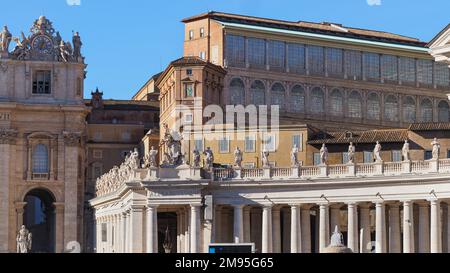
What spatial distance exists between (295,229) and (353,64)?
71.6 m

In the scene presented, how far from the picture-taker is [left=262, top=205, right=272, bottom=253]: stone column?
301 feet

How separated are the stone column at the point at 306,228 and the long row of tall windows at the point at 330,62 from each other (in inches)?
2262

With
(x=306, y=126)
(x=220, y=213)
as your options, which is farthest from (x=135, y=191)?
(x=306, y=126)

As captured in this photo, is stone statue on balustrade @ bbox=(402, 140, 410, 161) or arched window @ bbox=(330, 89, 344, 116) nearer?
stone statue on balustrade @ bbox=(402, 140, 410, 161)

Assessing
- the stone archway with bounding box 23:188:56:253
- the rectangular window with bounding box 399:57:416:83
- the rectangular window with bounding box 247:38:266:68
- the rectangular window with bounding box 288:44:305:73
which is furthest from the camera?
the rectangular window with bounding box 399:57:416:83

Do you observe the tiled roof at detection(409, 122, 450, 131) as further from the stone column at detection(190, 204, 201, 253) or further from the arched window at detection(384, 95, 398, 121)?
the arched window at detection(384, 95, 398, 121)

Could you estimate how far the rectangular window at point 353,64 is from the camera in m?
160

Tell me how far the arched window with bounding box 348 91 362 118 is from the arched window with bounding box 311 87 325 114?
4004 millimetres

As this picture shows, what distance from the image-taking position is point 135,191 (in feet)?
316

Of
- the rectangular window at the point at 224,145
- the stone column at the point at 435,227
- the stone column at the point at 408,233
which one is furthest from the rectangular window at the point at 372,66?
the stone column at the point at 435,227

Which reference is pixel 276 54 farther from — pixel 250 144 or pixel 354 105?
pixel 250 144

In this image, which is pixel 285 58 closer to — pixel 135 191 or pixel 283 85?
pixel 283 85

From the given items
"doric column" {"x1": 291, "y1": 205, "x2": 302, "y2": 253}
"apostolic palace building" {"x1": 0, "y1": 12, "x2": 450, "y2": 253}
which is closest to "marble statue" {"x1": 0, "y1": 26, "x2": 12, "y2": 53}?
"apostolic palace building" {"x1": 0, "y1": 12, "x2": 450, "y2": 253}
